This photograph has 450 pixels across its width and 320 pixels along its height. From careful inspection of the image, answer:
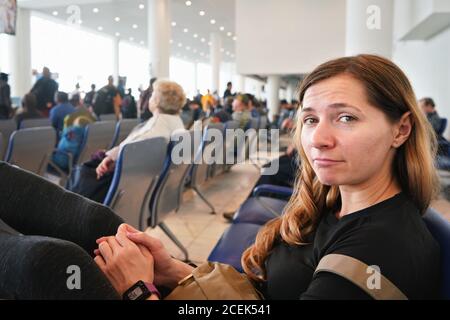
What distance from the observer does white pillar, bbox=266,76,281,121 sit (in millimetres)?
15227

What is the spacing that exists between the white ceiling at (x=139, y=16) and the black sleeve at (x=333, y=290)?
13.0 meters

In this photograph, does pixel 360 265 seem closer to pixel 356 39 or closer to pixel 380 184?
pixel 380 184

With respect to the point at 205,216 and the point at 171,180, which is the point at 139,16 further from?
the point at 171,180

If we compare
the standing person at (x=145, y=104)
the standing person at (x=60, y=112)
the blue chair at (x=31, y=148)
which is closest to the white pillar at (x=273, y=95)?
the standing person at (x=145, y=104)

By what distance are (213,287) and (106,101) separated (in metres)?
7.27

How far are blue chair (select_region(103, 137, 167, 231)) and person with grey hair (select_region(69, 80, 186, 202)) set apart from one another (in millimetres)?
166

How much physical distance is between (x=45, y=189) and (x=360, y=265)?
578 millimetres

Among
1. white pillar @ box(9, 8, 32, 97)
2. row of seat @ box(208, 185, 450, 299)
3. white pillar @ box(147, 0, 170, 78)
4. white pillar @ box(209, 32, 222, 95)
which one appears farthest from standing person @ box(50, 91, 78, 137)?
white pillar @ box(209, 32, 222, 95)

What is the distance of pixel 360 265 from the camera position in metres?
0.78

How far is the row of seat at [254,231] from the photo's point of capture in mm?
869

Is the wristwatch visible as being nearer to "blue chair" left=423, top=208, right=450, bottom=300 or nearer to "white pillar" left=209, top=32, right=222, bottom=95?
"blue chair" left=423, top=208, right=450, bottom=300

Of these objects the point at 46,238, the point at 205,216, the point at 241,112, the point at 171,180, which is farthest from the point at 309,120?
the point at 241,112

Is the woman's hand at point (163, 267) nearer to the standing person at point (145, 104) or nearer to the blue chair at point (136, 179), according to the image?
the blue chair at point (136, 179)

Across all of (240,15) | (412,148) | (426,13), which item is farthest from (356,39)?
(240,15)
